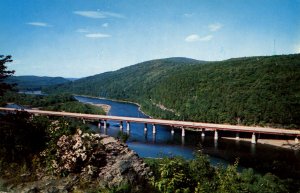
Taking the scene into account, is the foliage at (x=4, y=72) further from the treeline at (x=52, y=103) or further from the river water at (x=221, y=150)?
the treeline at (x=52, y=103)

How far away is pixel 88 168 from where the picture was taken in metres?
11.0

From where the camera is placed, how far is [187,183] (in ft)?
37.3

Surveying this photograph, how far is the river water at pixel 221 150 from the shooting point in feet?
182

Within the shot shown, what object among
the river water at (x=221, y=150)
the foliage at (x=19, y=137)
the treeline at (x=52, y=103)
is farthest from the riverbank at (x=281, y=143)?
the foliage at (x=19, y=137)

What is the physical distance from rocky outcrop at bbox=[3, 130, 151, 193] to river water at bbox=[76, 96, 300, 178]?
3706 centimetres

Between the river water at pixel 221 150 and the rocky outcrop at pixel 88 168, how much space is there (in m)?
37.1

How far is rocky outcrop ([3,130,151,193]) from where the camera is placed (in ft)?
34.8

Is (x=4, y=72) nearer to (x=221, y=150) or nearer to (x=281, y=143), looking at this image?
(x=221, y=150)

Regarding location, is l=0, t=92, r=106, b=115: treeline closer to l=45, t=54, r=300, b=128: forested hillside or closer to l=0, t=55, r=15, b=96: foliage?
l=45, t=54, r=300, b=128: forested hillside

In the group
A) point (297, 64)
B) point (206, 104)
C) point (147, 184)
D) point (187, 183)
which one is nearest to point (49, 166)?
point (147, 184)

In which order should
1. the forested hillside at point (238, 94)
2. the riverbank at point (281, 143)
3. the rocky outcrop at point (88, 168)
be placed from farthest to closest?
the forested hillside at point (238, 94) → the riverbank at point (281, 143) → the rocky outcrop at point (88, 168)

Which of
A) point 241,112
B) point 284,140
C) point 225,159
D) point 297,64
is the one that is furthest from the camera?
point 297,64

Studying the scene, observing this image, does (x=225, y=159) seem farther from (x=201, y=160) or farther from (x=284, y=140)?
(x=201, y=160)

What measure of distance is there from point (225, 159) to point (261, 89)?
5003 cm
